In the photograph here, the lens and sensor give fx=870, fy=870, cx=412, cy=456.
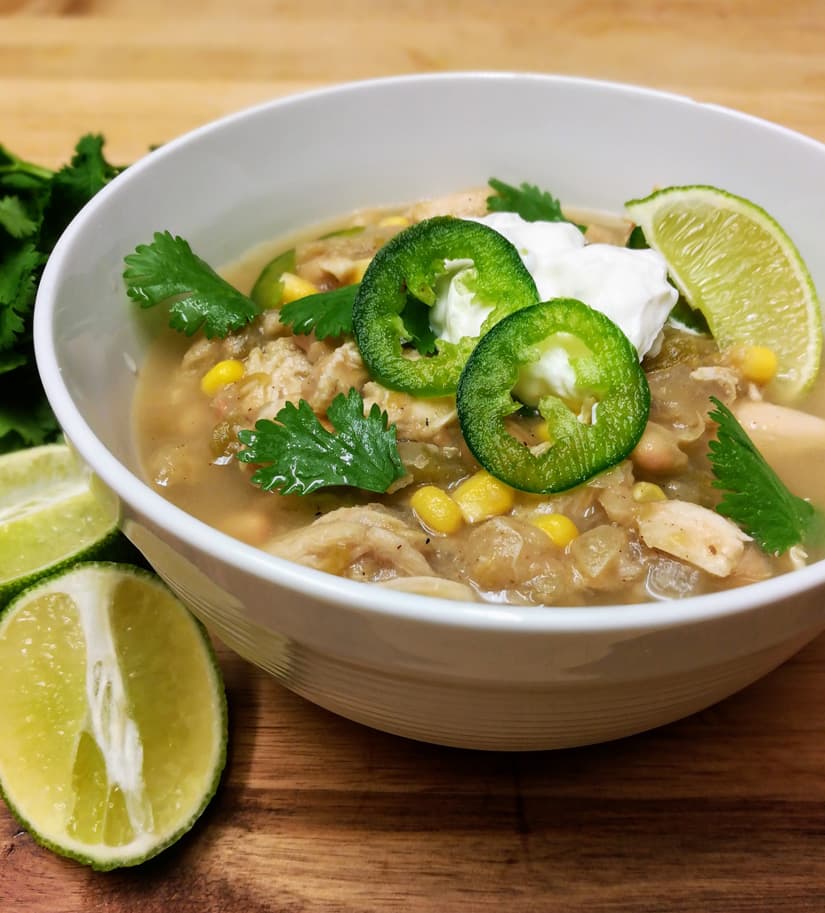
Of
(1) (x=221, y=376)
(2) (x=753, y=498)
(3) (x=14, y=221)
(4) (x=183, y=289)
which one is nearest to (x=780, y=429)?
(2) (x=753, y=498)

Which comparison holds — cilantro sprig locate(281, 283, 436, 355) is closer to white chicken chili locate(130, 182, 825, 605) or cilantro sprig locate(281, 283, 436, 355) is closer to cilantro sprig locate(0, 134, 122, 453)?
white chicken chili locate(130, 182, 825, 605)

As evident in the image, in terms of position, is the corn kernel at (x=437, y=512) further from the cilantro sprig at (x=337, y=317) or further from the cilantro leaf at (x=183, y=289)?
the cilantro leaf at (x=183, y=289)

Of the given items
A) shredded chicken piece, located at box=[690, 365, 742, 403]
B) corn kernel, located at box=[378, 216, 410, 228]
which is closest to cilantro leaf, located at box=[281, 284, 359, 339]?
corn kernel, located at box=[378, 216, 410, 228]

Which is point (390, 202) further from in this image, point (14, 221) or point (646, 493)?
point (646, 493)

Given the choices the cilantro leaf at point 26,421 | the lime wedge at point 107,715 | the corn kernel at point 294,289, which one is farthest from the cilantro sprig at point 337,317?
the cilantro leaf at point 26,421

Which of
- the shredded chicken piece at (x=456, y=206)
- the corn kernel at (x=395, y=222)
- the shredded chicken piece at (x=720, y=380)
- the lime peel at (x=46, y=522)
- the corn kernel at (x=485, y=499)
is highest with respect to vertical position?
the shredded chicken piece at (x=456, y=206)

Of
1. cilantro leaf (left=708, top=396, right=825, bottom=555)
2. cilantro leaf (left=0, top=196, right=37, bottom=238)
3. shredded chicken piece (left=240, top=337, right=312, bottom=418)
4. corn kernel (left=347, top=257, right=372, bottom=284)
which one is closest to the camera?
cilantro leaf (left=708, top=396, right=825, bottom=555)
